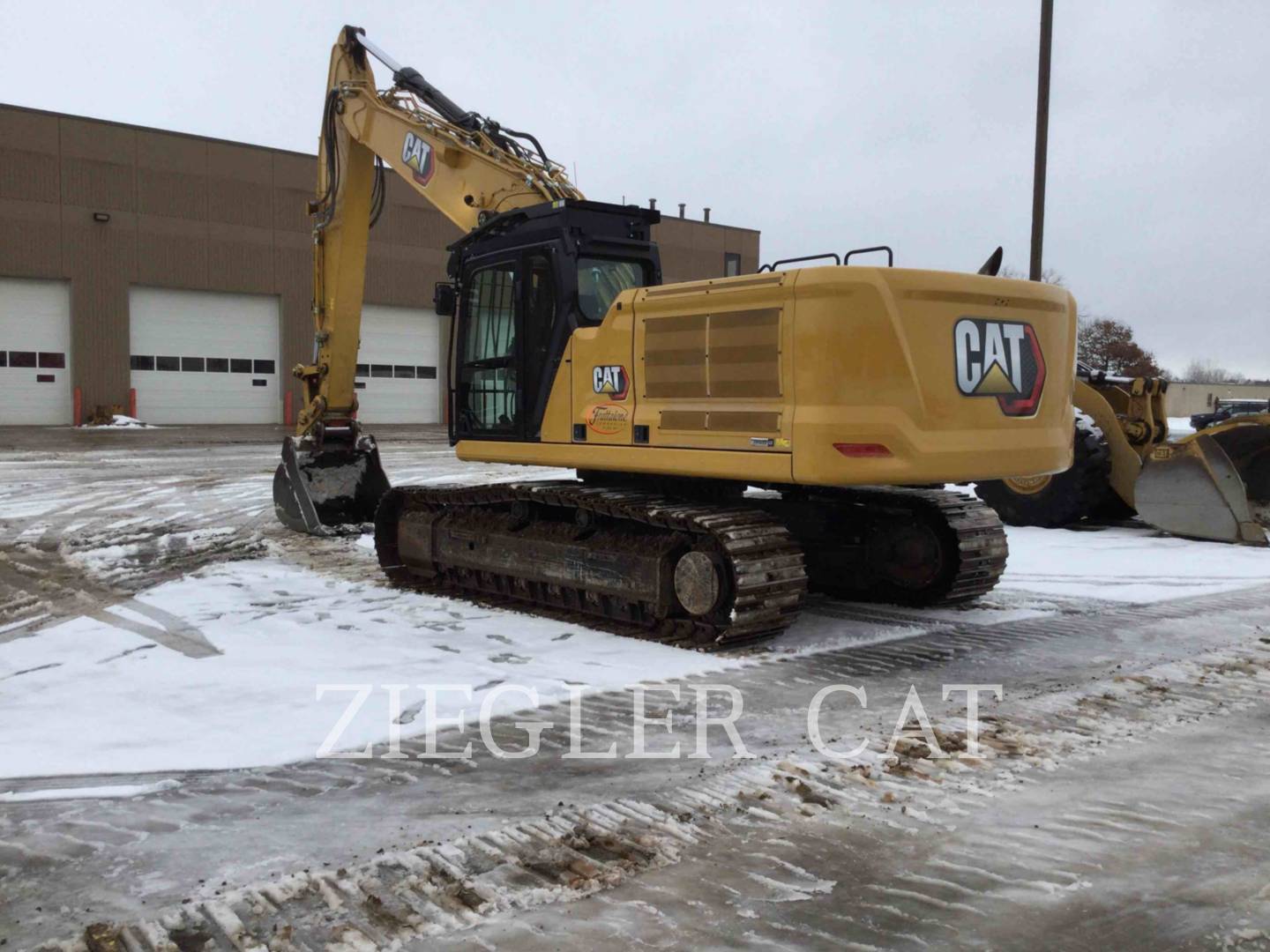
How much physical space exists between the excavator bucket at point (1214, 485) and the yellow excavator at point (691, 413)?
4.57 metres

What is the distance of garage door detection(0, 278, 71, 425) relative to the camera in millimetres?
31203

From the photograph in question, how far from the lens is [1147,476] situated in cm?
1209

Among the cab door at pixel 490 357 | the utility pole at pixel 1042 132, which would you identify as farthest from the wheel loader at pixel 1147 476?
the cab door at pixel 490 357

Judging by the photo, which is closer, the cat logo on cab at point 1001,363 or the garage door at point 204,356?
the cat logo on cab at point 1001,363

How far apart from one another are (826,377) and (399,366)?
33.5m

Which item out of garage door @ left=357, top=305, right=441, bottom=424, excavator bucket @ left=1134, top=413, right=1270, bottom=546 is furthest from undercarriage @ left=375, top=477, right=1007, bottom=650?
garage door @ left=357, top=305, right=441, bottom=424

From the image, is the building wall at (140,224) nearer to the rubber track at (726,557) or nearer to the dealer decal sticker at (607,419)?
the rubber track at (726,557)

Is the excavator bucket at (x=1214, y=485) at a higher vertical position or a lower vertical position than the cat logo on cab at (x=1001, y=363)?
lower

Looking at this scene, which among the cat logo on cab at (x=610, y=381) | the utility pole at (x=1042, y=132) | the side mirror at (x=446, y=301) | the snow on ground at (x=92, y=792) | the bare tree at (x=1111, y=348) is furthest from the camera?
the bare tree at (x=1111, y=348)

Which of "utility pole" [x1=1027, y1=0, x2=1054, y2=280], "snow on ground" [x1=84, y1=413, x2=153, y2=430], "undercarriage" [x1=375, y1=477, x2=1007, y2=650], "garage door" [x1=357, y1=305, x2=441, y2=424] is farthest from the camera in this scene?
"garage door" [x1=357, y1=305, x2=441, y2=424]

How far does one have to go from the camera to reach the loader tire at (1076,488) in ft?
41.6

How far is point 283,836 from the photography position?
13.3 ft

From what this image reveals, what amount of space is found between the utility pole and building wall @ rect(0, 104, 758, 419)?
81.2 ft

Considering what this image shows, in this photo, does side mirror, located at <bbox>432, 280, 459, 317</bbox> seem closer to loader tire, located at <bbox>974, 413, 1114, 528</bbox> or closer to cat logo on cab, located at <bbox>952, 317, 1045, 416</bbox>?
cat logo on cab, located at <bbox>952, 317, 1045, 416</bbox>
